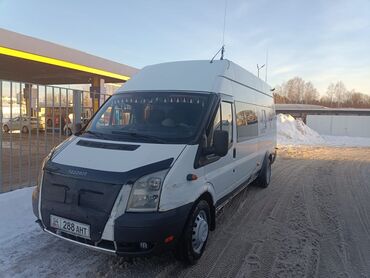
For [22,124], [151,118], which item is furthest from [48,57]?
[151,118]

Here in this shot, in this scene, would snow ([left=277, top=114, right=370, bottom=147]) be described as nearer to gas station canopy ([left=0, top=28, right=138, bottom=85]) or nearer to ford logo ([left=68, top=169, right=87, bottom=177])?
gas station canopy ([left=0, top=28, right=138, bottom=85])

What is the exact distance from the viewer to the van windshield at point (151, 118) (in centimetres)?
435

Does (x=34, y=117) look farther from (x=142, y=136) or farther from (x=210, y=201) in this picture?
(x=210, y=201)

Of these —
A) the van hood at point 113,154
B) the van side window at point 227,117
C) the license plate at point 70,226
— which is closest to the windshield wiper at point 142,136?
the van hood at point 113,154

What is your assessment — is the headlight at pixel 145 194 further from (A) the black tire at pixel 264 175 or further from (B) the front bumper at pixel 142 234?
(A) the black tire at pixel 264 175

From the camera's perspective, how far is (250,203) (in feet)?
23.7

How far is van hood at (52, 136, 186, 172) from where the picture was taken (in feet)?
12.1

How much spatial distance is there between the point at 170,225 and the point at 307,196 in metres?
5.30

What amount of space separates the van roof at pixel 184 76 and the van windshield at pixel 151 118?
0.63 ft

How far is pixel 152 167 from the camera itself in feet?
11.9

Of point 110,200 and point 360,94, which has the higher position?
point 360,94

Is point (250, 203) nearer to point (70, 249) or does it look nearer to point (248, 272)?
point (248, 272)

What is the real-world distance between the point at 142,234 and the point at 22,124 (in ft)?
17.0

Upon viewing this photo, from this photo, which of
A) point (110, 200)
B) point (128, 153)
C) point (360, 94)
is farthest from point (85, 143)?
point (360, 94)
